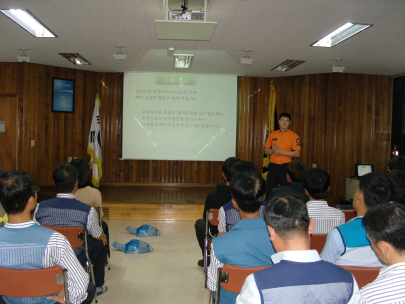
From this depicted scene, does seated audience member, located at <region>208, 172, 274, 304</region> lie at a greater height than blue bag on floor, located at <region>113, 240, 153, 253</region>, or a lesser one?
greater

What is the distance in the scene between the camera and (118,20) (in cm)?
443

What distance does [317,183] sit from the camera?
249 cm

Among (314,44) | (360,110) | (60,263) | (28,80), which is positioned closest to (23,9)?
(28,80)

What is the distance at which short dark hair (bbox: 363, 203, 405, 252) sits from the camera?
118 cm

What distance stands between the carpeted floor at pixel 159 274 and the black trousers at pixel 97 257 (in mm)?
149

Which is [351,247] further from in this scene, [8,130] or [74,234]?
[8,130]

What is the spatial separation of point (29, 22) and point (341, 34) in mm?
4564

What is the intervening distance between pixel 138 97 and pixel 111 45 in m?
2.21

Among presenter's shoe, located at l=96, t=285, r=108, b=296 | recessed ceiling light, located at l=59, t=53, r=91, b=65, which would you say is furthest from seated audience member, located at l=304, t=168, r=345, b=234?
recessed ceiling light, located at l=59, t=53, r=91, b=65

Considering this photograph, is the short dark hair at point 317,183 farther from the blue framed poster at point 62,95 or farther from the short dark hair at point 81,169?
the blue framed poster at point 62,95

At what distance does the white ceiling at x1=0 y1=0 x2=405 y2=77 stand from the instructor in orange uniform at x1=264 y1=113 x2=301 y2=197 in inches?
51.7

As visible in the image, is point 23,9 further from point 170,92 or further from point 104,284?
point 170,92

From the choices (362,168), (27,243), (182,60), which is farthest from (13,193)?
(362,168)

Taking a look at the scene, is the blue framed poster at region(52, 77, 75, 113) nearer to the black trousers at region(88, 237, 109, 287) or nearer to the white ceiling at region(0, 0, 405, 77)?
the white ceiling at region(0, 0, 405, 77)
